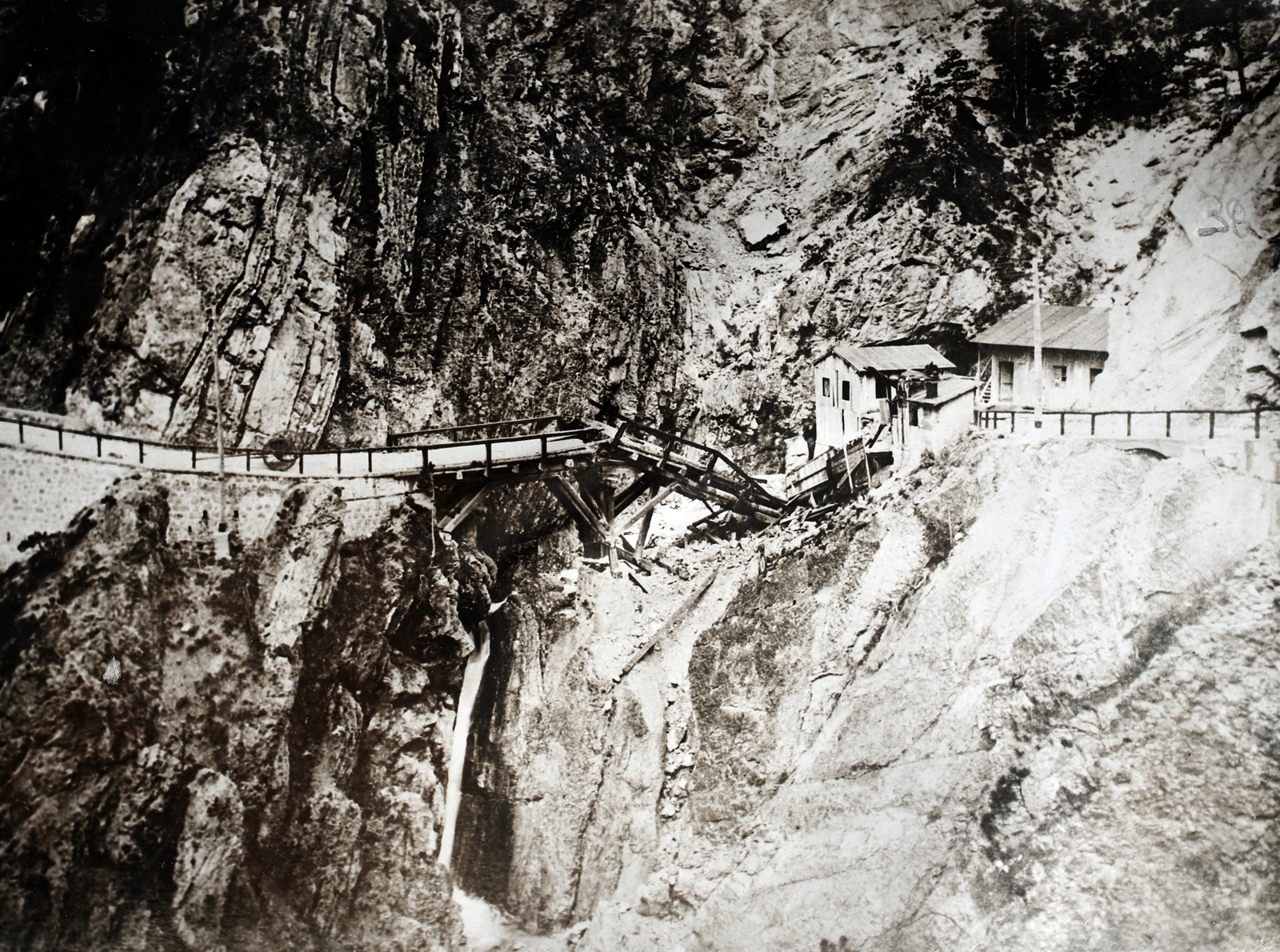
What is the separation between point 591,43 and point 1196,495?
4.17 m

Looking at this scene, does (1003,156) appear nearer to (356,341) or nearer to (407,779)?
(356,341)

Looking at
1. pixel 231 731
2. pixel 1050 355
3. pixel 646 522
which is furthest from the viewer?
pixel 646 522

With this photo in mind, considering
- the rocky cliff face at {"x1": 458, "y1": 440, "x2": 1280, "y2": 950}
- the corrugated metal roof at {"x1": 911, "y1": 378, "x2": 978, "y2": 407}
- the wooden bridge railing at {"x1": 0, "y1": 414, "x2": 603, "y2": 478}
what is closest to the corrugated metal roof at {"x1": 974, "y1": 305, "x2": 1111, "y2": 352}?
the corrugated metal roof at {"x1": 911, "y1": 378, "x2": 978, "y2": 407}

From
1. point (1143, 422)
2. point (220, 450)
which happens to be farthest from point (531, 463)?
point (1143, 422)

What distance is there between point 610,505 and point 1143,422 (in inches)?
119

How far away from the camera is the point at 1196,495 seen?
397cm

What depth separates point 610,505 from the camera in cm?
410

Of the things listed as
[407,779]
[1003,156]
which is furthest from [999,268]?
[407,779]

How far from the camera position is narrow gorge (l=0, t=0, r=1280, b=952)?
384cm

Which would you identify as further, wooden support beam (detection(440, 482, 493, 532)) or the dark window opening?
the dark window opening

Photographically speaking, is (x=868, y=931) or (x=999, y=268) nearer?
(x=868, y=931)

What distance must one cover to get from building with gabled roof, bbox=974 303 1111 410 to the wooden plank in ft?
6.57

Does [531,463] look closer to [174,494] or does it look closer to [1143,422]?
[174,494]

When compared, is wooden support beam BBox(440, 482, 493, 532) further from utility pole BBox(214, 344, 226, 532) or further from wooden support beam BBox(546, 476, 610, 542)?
utility pole BBox(214, 344, 226, 532)
